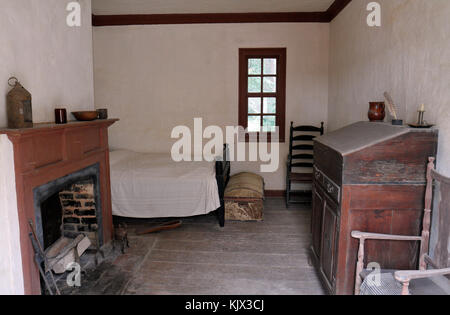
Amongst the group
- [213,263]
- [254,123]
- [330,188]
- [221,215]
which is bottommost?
[213,263]

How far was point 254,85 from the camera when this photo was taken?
5383mm

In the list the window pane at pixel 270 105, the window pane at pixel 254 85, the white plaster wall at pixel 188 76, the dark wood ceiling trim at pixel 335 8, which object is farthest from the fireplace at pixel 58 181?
the dark wood ceiling trim at pixel 335 8

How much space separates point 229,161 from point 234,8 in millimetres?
2329

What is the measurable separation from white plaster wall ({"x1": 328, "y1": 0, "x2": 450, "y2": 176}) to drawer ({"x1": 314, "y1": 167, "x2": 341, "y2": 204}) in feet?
2.17

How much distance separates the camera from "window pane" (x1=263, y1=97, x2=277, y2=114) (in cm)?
541

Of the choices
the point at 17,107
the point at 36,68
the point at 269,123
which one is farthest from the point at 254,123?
the point at 17,107

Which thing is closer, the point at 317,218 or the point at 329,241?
the point at 329,241

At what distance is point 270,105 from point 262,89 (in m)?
0.29

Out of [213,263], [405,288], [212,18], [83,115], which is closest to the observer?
[405,288]

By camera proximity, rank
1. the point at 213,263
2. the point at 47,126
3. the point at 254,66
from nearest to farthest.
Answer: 1. the point at 47,126
2. the point at 213,263
3. the point at 254,66

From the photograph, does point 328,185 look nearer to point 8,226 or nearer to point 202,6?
point 8,226

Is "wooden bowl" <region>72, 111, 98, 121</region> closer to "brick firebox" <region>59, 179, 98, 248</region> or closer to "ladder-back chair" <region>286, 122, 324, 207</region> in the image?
"brick firebox" <region>59, 179, 98, 248</region>
